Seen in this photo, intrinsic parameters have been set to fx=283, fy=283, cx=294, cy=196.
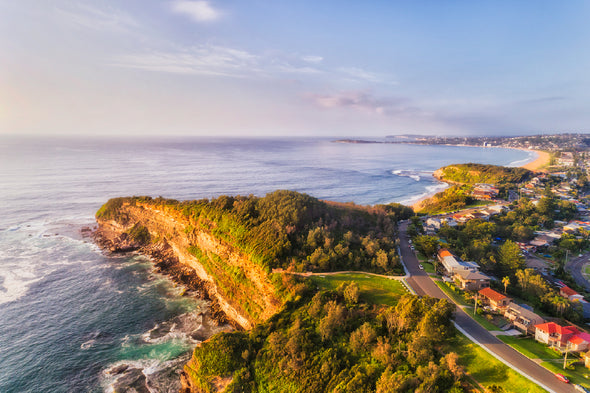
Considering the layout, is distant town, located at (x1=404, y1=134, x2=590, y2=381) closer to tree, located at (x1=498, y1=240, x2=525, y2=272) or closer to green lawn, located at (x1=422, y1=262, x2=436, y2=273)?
tree, located at (x1=498, y1=240, x2=525, y2=272)

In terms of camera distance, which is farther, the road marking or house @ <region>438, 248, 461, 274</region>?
house @ <region>438, 248, 461, 274</region>

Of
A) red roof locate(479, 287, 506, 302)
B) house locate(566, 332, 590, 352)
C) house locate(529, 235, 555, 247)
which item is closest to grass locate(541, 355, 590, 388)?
house locate(566, 332, 590, 352)

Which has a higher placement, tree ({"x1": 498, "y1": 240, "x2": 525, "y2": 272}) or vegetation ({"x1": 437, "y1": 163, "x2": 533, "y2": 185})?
vegetation ({"x1": 437, "y1": 163, "x2": 533, "y2": 185})

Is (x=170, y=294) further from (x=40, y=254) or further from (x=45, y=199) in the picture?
(x=45, y=199)

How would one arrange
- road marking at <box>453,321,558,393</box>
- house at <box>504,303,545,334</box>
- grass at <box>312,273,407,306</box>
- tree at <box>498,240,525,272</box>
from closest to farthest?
road marking at <box>453,321,558,393</box> → house at <box>504,303,545,334</box> → grass at <box>312,273,407,306</box> → tree at <box>498,240,525,272</box>

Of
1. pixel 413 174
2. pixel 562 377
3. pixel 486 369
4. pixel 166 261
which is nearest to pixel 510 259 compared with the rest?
pixel 562 377

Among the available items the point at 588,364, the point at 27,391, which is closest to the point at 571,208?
the point at 588,364

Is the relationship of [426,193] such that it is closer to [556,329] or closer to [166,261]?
[556,329]

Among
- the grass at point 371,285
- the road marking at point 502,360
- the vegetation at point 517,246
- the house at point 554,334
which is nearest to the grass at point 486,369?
the road marking at point 502,360
